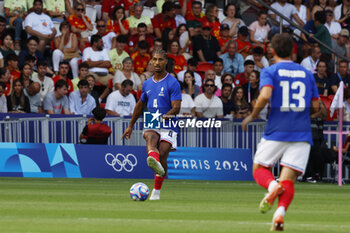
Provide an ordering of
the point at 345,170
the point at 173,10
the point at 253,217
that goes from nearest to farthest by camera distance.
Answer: the point at 253,217, the point at 345,170, the point at 173,10

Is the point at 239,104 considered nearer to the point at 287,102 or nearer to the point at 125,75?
the point at 125,75

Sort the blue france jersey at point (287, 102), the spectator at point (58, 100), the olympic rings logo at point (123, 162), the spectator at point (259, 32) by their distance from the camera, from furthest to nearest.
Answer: the spectator at point (259, 32), the spectator at point (58, 100), the olympic rings logo at point (123, 162), the blue france jersey at point (287, 102)

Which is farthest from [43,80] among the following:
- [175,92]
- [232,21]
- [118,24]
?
[175,92]

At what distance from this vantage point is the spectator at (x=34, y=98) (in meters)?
20.9

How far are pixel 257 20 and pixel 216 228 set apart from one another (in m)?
18.0

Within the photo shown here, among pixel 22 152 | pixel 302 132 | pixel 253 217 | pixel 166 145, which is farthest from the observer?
pixel 22 152

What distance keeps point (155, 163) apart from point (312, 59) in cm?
1314

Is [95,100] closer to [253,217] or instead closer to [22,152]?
[22,152]

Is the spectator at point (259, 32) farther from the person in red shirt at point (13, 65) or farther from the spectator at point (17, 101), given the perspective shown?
the spectator at point (17, 101)

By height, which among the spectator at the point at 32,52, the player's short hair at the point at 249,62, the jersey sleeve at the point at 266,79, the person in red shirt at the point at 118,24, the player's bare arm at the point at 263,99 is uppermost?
the person in red shirt at the point at 118,24

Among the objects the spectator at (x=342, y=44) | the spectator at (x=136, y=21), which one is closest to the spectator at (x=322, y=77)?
the spectator at (x=342, y=44)

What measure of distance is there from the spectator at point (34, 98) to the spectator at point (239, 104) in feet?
16.6

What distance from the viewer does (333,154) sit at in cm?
1930

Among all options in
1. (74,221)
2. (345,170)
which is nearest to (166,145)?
(74,221)
